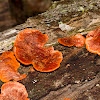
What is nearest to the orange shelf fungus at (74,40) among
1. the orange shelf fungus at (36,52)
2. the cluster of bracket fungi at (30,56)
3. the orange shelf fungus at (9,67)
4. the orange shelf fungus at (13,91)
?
the cluster of bracket fungi at (30,56)

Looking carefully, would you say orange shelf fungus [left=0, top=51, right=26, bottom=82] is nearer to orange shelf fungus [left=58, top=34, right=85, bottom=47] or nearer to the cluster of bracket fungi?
the cluster of bracket fungi

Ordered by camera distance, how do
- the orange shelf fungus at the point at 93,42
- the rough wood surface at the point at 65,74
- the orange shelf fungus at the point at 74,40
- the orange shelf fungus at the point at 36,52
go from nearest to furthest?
the rough wood surface at the point at 65,74, the orange shelf fungus at the point at 36,52, the orange shelf fungus at the point at 93,42, the orange shelf fungus at the point at 74,40

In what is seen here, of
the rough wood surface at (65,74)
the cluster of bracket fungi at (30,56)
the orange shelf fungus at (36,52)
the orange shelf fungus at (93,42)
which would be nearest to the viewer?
the cluster of bracket fungi at (30,56)

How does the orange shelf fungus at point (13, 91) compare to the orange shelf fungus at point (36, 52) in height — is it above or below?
below

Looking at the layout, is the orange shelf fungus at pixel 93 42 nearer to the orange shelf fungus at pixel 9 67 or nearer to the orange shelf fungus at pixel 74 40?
the orange shelf fungus at pixel 74 40

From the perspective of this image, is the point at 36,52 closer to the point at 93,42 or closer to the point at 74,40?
the point at 74,40

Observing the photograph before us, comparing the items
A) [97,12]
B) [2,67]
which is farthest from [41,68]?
[97,12]

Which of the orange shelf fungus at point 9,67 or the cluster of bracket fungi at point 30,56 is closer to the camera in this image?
the cluster of bracket fungi at point 30,56

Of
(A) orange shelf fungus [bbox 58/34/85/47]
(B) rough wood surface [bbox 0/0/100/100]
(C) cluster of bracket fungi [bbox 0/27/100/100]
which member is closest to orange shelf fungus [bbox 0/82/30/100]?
(C) cluster of bracket fungi [bbox 0/27/100/100]
